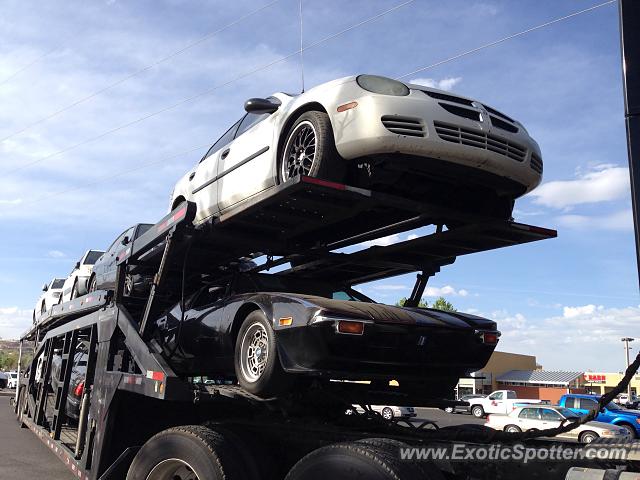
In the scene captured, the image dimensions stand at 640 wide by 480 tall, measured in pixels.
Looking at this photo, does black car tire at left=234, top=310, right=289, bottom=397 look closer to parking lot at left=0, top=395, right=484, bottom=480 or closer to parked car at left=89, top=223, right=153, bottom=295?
parked car at left=89, top=223, right=153, bottom=295

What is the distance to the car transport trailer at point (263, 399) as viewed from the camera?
143 inches

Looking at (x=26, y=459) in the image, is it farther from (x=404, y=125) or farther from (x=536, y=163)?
(x=536, y=163)

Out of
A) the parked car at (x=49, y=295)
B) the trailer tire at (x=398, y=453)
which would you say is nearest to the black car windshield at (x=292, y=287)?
the trailer tire at (x=398, y=453)

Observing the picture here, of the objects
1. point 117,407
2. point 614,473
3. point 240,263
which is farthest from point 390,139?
point 117,407

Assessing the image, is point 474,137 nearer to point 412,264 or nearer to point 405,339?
point 405,339

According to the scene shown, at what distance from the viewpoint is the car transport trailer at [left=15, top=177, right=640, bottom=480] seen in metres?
3.63

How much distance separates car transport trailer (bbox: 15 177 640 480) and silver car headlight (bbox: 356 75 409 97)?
75 cm

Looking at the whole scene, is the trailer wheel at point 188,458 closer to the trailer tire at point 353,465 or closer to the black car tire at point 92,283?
the trailer tire at point 353,465

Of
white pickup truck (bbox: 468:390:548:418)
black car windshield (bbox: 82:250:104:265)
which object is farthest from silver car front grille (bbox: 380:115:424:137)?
white pickup truck (bbox: 468:390:548:418)

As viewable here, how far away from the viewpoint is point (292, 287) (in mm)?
5594

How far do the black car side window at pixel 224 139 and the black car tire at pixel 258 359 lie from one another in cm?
213

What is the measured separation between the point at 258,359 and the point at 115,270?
3086 millimetres

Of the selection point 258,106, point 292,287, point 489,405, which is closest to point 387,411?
point 292,287

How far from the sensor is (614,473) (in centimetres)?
258
